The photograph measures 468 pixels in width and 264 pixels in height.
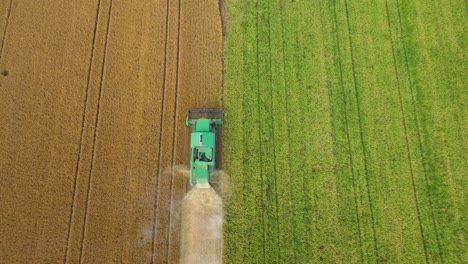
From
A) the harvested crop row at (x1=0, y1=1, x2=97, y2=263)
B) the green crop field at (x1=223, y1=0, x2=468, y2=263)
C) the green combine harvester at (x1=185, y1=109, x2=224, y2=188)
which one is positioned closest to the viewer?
the green crop field at (x1=223, y1=0, x2=468, y2=263)

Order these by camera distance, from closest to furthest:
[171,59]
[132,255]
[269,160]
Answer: [132,255], [269,160], [171,59]

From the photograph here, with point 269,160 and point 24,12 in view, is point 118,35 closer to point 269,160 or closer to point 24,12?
point 24,12

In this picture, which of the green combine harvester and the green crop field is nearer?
the green crop field

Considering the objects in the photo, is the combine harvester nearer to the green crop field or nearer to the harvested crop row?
the green crop field

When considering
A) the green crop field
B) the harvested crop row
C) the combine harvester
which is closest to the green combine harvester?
the combine harvester

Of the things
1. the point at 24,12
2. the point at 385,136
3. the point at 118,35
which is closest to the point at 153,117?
the point at 118,35

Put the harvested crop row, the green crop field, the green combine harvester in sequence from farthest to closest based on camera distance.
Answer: the green combine harvester, the harvested crop row, the green crop field

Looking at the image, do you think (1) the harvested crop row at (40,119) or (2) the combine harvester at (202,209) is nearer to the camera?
(2) the combine harvester at (202,209)

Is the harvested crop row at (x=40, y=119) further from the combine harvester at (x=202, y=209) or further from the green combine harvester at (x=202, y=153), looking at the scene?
the green combine harvester at (x=202, y=153)

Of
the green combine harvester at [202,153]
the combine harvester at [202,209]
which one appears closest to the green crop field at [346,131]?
the combine harvester at [202,209]
